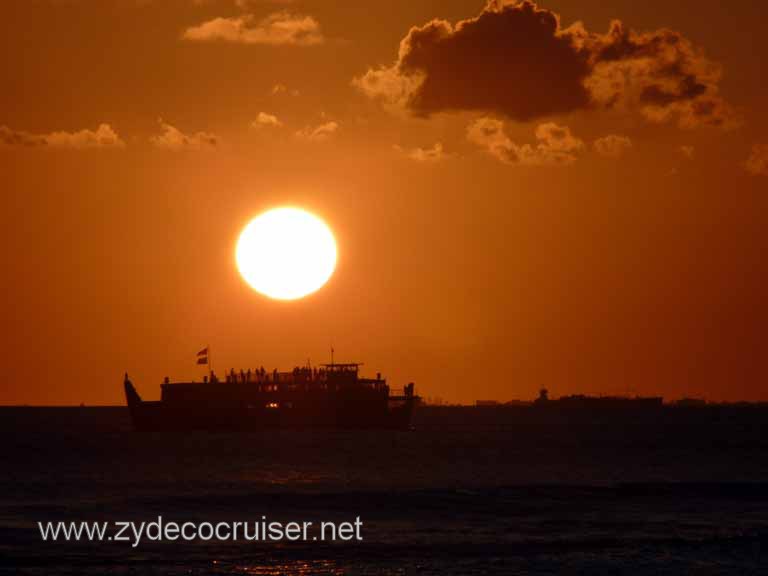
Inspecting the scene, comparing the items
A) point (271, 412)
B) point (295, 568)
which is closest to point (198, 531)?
point (295, 568)

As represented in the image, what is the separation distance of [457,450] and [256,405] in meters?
49.7

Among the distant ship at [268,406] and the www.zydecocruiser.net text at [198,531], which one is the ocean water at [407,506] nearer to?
the www.zydecocruiser.net text at [198,531]

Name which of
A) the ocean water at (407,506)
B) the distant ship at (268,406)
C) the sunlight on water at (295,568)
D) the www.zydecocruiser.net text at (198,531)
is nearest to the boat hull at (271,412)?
the distant ship at (268,406)

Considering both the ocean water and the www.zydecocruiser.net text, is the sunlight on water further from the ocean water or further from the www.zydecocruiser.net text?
the www.zydecocruiser.net text

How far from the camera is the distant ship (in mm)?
187500

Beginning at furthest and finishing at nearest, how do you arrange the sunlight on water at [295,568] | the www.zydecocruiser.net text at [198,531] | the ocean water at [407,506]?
1. the www.zydecocruiser.net text at [198,531]
2. the ocean water at [407,506]
3. the sunlight on water at [295,568]

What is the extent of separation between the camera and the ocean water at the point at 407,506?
1987 inches

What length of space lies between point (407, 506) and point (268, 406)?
116134 millimetres

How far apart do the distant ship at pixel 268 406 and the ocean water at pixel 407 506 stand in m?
37.0

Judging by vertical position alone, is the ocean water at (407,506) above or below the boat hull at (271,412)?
below

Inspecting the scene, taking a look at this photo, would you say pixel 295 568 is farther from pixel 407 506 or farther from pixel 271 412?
pixel 271 412

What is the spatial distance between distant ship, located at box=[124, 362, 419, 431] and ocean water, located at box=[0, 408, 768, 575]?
37.0m

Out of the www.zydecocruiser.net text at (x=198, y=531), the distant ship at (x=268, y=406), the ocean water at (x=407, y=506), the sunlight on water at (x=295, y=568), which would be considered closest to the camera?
the sunlight on water at (x=295, y=568)

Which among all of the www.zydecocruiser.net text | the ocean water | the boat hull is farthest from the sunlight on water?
the boat hull
